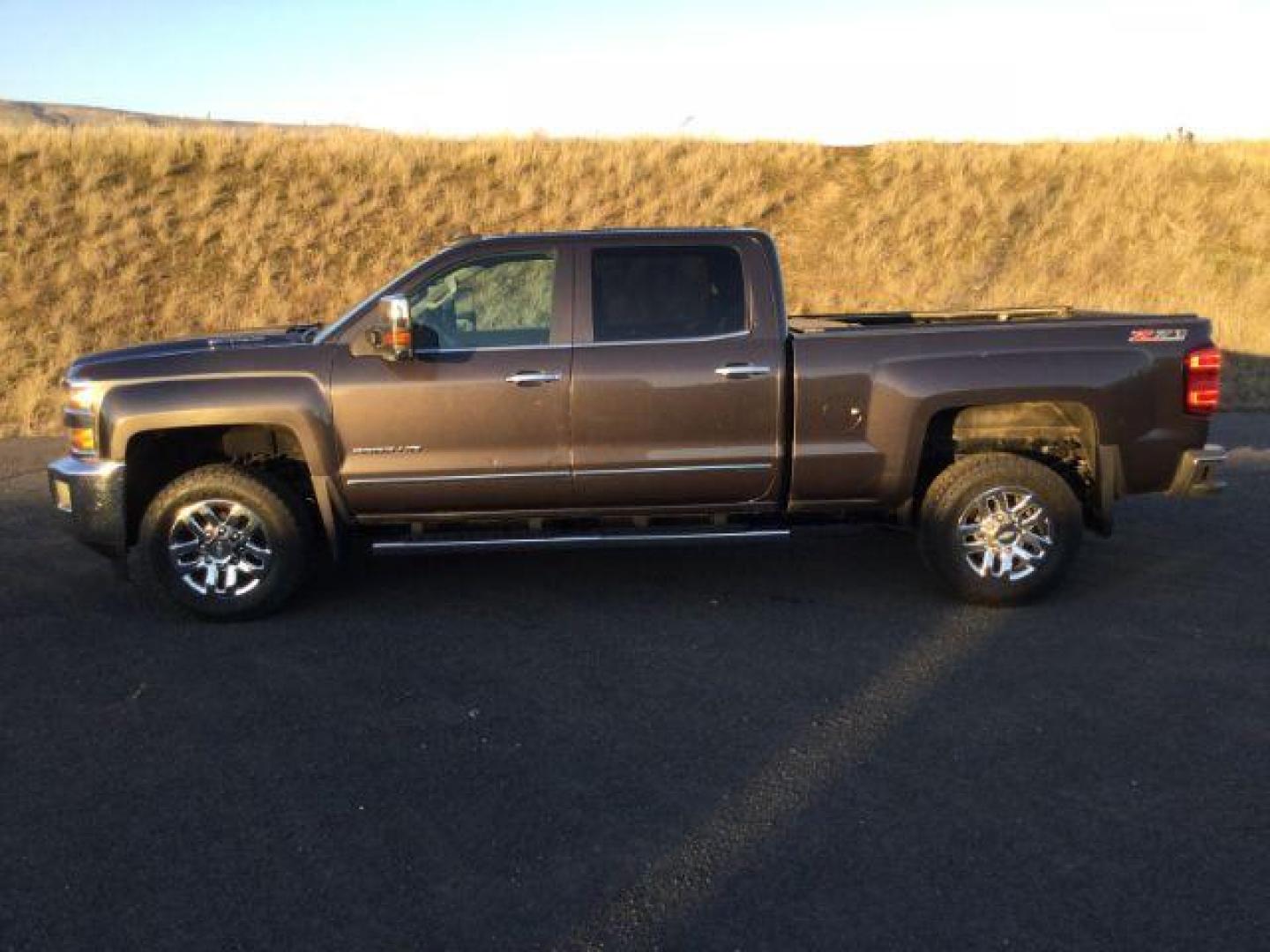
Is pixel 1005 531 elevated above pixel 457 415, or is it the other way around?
pixel 457 415

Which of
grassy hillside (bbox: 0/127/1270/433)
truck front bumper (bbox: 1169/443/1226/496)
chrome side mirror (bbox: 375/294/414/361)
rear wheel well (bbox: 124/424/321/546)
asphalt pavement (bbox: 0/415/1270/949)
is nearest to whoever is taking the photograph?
asphalt pavement (bbox: 0/415/1270/949)

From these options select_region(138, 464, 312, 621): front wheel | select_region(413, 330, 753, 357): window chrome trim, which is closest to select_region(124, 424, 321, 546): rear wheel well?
select_region(138, 464, 312, 621): front wheel

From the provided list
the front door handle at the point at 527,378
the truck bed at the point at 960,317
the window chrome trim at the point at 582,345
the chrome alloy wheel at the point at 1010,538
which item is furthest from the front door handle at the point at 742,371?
the chrome alloy wheel at the point at 1010,538

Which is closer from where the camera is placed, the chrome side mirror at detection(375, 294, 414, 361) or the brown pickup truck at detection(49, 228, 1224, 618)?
the chrome side mirror at detection(375, 294, 414, 361)

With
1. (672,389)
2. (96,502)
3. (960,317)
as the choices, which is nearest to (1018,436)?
(960,317)

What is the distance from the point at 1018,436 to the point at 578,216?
53.3 feet

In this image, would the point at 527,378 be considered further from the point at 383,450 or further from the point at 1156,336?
the point at 1156,336

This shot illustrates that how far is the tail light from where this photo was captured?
5758mm

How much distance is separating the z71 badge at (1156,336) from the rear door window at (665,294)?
6.81 feet

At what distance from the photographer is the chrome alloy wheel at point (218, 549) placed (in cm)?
581

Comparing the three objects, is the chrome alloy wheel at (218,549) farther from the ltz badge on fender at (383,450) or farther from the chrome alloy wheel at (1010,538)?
the chrome alloy wheel at (1010,538)

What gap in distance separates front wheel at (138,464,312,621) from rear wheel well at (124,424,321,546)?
217 millimetres

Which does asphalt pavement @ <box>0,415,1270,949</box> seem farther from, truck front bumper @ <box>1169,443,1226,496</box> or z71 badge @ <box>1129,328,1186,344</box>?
z71 badge @ <box>1129,328,1186,344</box>

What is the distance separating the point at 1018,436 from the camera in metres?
Result: 6.12
